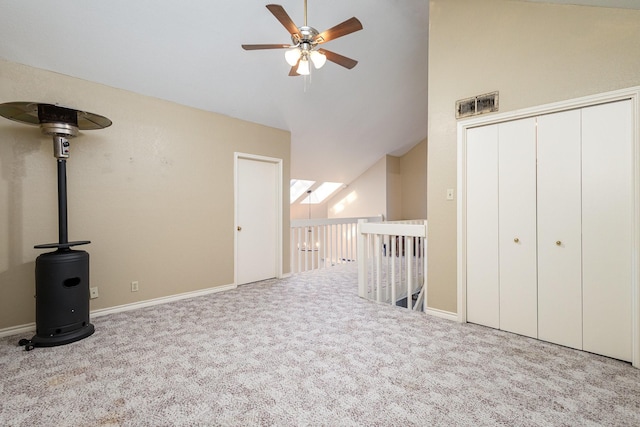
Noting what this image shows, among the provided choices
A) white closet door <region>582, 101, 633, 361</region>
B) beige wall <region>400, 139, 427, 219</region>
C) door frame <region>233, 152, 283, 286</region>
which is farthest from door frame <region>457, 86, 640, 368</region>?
beige wall <region>400, 139, 427, 219</region>

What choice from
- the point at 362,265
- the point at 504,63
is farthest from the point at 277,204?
the point at 504,63

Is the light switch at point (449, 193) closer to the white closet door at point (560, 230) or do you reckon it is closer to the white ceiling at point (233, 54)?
the white closet door at point (560, 230)

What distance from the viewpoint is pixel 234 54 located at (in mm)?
3279

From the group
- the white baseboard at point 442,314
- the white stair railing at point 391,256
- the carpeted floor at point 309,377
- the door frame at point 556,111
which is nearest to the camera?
the carpeted floor at point 309,377

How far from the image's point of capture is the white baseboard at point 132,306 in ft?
8.71

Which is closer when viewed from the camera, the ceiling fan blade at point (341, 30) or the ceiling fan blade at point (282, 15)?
the ceiling fan blade at point (282, 15)

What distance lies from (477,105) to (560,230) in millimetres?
1297

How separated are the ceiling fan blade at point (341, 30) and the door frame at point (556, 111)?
141 centimetres

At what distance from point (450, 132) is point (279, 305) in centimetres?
261

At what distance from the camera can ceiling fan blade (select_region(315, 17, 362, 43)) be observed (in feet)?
6.94

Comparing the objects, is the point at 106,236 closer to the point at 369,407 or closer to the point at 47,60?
the point at 47,60

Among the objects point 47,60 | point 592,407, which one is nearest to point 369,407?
point 592,407

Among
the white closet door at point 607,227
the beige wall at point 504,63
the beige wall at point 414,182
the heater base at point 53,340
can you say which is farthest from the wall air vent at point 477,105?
the beige wall at point 414,182

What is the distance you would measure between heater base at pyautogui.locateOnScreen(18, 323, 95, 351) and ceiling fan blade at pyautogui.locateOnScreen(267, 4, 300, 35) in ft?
9.80
